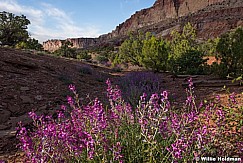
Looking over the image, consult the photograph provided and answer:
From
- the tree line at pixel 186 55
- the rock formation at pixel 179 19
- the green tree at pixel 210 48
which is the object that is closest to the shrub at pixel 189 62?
the tree line at pixel 186 55

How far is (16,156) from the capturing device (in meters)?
2.93

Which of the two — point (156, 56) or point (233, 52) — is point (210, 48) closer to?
point (156, 56)

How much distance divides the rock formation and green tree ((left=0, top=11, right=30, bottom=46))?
14495mm

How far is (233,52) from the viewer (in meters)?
7.25

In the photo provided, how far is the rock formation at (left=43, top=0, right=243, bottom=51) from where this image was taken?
57.7 m

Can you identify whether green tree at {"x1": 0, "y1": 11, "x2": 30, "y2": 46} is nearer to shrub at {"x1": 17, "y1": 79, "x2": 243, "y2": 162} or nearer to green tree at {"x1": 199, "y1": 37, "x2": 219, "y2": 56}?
green tree at {"x1": 199, "y1": 37, "x2": 219, "y2": 56}

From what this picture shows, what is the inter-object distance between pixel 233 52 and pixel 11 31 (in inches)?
1092

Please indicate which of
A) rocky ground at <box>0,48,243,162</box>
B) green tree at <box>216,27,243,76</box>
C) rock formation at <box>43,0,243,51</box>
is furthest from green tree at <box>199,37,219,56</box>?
rocky ground at <box>0,48,243,162</box>

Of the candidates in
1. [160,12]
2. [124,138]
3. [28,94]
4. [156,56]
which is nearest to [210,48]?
[156,56]

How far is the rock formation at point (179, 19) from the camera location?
57.7 m


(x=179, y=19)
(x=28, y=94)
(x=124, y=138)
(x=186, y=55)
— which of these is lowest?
(x=28, y=94)

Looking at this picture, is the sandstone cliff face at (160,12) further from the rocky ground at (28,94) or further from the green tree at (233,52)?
the rocky ground at (28,94)

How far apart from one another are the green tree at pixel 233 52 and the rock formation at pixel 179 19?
13.8 m

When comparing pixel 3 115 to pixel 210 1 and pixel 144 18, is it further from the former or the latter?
pixel 144 18
